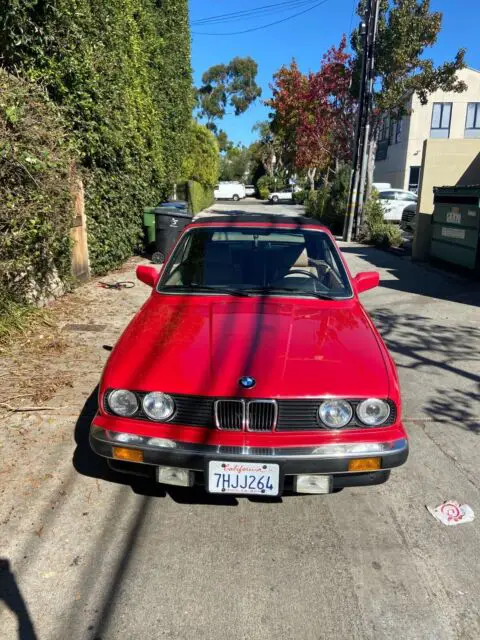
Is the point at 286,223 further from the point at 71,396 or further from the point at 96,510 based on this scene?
the point at 96,510

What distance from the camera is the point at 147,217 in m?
12.3

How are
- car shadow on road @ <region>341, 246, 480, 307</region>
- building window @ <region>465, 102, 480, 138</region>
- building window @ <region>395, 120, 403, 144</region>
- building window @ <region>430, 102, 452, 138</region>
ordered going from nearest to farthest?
1. car shadow on road @ <region>341, 246, 480, 307</region>
2. building window @ <region>465, 102, 480, 138</region>
3. building window @ <region>430, 102, 452, 138</region>
4. building window @ <region>395, 120, 403, 144</region>

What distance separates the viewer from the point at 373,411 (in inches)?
106

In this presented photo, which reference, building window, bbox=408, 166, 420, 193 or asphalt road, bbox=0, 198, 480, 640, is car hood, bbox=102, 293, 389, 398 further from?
building window, bbox=408, 166, 420, 193

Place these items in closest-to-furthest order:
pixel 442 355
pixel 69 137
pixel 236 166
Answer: pixel 442 355, pixel 69 137, pixel 236 166

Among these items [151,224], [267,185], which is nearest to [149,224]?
[151,224]

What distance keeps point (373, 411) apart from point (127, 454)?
132 centimetres

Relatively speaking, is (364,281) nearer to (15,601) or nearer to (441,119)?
(15,601)

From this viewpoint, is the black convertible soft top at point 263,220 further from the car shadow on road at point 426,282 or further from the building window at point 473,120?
the building window at point 473,120

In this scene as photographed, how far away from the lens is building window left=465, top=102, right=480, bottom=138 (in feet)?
117

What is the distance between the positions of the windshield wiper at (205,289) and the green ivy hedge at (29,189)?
2309 mm

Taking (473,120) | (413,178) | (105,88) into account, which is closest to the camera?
(105,88)

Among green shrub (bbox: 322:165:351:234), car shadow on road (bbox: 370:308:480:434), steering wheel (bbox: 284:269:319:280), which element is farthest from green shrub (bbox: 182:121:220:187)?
steering wheel (bbox: 284:269:319:280)

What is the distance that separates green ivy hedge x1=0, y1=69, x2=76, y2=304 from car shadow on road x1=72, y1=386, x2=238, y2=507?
265 centimetres
